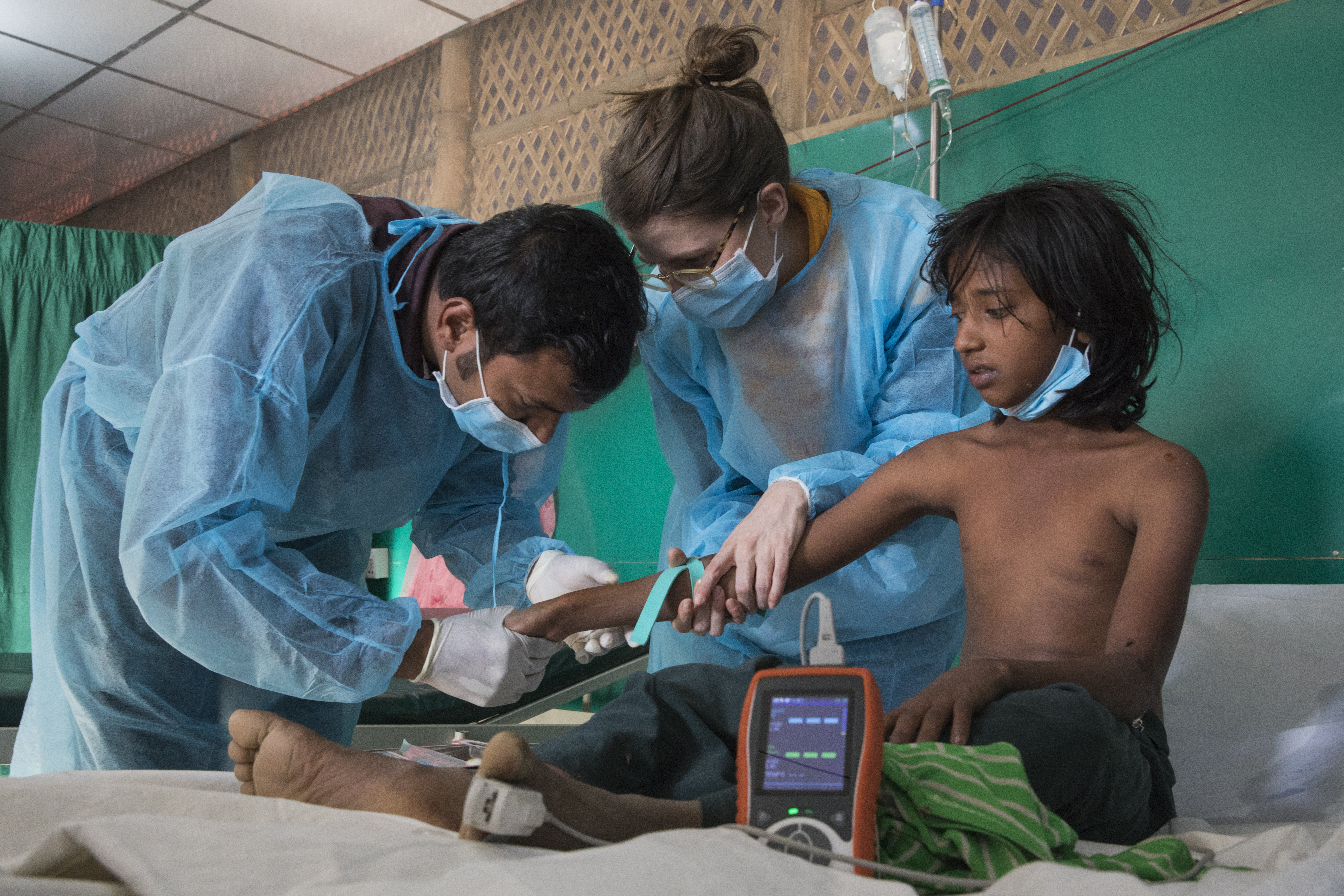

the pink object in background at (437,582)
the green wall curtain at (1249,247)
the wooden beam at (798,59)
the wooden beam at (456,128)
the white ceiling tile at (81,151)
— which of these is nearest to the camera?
the green wall curtain at (1249,247)

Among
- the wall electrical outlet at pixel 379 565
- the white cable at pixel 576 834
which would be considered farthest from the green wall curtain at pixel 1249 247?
the wall electrical outlet at pixel 379 565

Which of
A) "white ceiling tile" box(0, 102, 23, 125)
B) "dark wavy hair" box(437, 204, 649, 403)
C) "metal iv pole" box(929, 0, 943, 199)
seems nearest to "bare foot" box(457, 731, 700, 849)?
"dark wavy hair" box(437, 204, 649, 403)

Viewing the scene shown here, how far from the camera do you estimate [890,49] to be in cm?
223

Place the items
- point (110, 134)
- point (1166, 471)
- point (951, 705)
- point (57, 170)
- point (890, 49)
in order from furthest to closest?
point (57, 170) < point (110, 134) < point (890, 49) < point (1166, 471) < point (951, 705)

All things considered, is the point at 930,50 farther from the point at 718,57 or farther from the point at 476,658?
the point at 476,658

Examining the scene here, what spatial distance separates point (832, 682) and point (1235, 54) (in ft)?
6.07

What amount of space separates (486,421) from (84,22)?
359 centimetres

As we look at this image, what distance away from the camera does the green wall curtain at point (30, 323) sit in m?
3.59

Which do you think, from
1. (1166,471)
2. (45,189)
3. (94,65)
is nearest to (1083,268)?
(1166,471)

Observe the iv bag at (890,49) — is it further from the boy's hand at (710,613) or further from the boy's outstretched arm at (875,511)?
the boy's hand at (710,613)

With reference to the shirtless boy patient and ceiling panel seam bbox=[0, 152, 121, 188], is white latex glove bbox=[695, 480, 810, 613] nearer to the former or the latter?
the shirtless boy patient

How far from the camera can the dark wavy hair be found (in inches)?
45.1

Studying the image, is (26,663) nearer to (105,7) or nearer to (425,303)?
(425,303)

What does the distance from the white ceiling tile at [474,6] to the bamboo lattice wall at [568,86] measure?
3.7 inches
